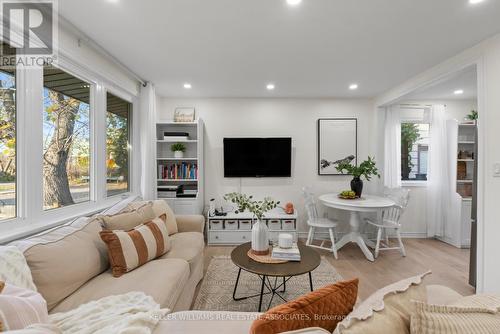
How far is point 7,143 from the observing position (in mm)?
1688

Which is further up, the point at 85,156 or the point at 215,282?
the point at 85,156

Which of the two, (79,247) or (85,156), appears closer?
(79,247)

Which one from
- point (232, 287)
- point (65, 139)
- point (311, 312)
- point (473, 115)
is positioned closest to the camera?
point (311, 312)

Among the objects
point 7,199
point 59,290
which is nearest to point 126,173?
point 7,199

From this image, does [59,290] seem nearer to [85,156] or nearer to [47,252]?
[47,252]

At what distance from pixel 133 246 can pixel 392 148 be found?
13.5 ft

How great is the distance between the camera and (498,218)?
82.2 inches

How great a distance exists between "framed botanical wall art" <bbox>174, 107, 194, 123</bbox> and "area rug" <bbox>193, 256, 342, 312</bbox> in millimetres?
2215

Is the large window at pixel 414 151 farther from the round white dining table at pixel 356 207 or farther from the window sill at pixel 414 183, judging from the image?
the round white dining table at pixel 356 207

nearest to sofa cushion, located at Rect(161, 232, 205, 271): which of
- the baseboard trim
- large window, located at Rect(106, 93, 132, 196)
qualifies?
large window, located at Rect(106, 93, 132, 196)

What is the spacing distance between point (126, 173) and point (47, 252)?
2.12 m

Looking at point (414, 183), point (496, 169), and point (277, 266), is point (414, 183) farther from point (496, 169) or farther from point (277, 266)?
point (277, 266)

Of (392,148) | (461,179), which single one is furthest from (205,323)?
(461,179)

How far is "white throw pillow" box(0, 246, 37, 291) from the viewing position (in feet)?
3.79
